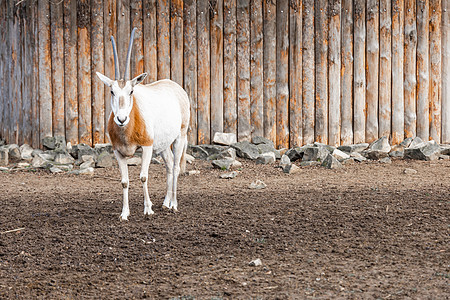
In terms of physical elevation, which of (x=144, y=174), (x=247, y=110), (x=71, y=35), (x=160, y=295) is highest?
(x=71, y=35)

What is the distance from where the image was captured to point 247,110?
1126 cm

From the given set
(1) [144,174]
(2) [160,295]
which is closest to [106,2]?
(1) [144,174]

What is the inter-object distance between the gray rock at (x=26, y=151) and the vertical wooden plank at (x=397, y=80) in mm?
6743

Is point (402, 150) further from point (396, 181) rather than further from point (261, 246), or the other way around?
point (261, 246)

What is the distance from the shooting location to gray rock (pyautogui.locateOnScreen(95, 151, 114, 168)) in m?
10.2

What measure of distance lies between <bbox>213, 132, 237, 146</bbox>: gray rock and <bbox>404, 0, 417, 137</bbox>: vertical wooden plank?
3.45m

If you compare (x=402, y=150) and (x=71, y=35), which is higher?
(x=71, y=35)

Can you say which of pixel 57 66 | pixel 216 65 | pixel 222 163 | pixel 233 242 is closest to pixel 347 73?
pixel 216 65

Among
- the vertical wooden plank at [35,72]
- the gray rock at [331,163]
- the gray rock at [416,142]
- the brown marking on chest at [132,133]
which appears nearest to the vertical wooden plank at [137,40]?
the vertical wooden plank at [35,72]

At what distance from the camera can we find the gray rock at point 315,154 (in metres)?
10.5

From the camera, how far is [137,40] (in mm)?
10977

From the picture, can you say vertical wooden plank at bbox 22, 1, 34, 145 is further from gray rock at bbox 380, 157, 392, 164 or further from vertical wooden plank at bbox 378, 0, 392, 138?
vertical wooden plank at bbox 378, 0, 392, 138

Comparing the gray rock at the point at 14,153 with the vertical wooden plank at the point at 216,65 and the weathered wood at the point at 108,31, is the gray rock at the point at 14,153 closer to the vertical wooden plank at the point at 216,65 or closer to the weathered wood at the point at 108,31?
the weathered wood at the point at 108,31

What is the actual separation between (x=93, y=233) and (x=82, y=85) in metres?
5.68
